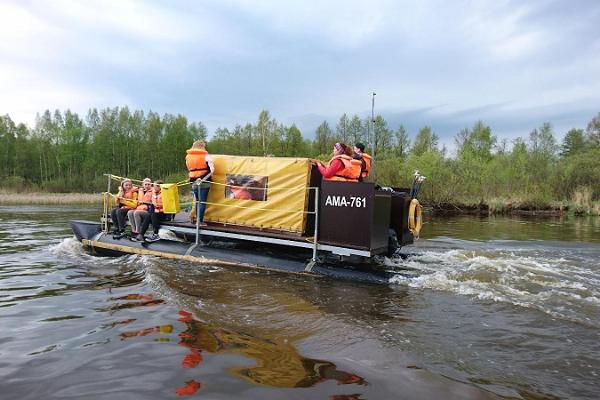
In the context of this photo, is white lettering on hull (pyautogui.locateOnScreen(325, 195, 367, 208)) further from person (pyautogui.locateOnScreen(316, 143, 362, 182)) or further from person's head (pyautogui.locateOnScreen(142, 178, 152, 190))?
person's head (pyautogui.locateOnScreen(142, 178, 152, 190))

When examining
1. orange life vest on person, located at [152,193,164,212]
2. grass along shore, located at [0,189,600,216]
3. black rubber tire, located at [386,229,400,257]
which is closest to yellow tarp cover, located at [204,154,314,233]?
orange life vest on person, located at [152,193,164,212]

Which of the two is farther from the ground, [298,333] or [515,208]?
[515,208]

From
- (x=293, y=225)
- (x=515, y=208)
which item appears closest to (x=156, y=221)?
(x=293, y=225)

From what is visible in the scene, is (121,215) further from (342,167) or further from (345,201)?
(345,201)

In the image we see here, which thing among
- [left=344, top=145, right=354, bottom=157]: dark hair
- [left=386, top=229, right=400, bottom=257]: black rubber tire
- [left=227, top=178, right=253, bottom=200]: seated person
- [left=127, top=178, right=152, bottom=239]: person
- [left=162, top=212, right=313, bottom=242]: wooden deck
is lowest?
[left=386, top=229, right=400, bottom=257]: black rubber tire

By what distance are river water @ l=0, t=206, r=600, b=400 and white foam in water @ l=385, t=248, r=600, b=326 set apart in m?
0.04

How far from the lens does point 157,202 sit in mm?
10719

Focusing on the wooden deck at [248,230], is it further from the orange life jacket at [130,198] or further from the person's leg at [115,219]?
the person's leg at [115,219]

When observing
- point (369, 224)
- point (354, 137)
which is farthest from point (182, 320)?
point (354, 137)

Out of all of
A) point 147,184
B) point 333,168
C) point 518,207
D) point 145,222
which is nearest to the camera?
point 333,168

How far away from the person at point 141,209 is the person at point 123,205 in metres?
0.43

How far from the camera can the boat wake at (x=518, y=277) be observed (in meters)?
6.58

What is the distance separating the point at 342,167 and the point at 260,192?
76.6 inches

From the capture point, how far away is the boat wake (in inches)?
259
